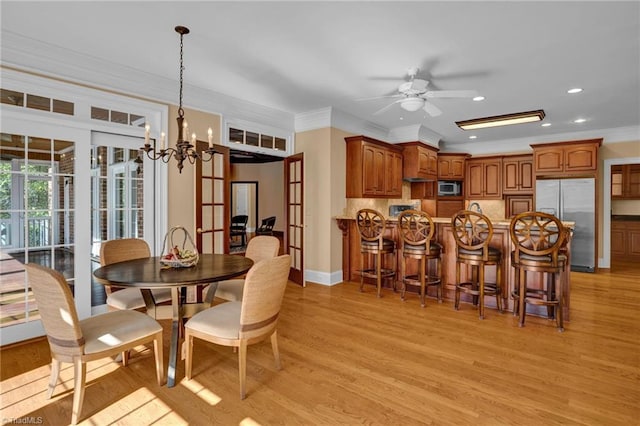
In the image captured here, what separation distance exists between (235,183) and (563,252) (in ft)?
31.8

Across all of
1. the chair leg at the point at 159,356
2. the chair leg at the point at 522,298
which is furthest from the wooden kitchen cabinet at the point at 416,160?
the chair leg at the point at 159,356

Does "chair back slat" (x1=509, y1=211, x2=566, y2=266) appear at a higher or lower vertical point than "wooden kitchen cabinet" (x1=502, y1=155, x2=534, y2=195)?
lower

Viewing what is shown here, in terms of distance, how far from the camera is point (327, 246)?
5.27 m

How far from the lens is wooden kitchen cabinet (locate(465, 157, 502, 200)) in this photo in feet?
24.4

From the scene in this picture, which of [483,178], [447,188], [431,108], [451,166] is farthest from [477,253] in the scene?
[483,178]

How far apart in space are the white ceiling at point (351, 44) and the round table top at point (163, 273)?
195 centimetres

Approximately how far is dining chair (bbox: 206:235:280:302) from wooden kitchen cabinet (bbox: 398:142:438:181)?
4037mm

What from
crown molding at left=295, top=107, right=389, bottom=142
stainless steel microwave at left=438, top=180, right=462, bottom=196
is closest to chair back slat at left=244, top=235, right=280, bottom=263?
crown molding at left=295, top=107, right=389, bottom=142

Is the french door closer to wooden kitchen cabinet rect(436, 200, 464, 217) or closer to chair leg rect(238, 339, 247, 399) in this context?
chair leg rect(238, 339, 247, 399)

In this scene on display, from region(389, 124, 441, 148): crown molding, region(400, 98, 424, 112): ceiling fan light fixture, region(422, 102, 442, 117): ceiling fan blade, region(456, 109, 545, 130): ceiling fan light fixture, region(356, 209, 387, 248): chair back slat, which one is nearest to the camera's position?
region(400, 98, 424, 112): ceiling fan light fixture

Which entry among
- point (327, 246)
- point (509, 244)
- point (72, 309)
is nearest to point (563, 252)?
point (509, 244)

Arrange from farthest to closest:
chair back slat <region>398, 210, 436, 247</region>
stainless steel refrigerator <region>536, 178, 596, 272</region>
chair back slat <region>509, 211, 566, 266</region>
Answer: stainless steel refrigerator <region>536, 178, 596, 272</region>
chair back slat <region>398, 210, 436, 247</region>
chair back slat <region>509, 211, 566, 266</region>

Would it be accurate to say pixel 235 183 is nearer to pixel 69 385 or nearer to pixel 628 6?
pixel 69 385

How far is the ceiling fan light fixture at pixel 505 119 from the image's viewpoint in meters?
4.94
